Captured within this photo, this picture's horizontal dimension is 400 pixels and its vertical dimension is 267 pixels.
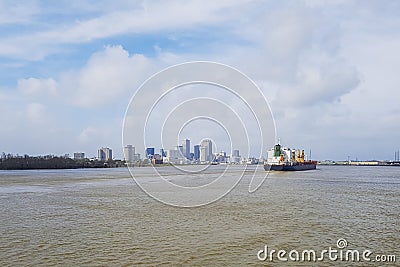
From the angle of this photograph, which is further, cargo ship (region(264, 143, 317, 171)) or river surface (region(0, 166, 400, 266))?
cargo ship (region(264, 143, 317, 171))

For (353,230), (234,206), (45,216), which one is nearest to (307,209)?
(234,206)

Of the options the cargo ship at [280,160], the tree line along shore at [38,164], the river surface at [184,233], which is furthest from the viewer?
the tree line along shore at [38,164]

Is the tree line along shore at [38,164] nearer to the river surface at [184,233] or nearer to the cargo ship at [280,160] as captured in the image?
the cargo ship at [280,160]

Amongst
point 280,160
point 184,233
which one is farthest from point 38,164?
point 184,233

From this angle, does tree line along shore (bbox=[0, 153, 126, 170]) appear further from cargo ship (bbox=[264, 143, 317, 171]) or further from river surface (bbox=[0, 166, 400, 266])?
river surface (bbox=[0, 166, 400, 266])

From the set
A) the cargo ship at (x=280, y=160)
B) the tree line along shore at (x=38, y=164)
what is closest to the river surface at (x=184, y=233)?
the cargo ship at (x=280, y=160)

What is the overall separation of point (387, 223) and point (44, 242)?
11789 mm

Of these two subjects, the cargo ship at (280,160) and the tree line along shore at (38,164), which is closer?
the cargo ship at (280,160)

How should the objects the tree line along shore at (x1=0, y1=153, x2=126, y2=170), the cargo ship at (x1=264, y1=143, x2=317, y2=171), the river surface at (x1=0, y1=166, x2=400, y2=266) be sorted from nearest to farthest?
1. the river surface at (x1=0, y1=166, x2=400, y2=266)
2. the cargo ship at (x1=264, y1=143, x2=317, y2=171)
3. the tree line along shore at (x1=0, y1=153, x2=126, y2=170)

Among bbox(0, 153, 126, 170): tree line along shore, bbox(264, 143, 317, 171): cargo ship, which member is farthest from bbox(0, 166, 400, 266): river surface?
bbox(0, 153, 126, 170): tree line along shore

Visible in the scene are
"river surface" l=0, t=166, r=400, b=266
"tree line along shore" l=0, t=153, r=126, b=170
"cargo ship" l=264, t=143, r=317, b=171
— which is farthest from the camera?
"tree line along shore" l=0, t=153, r=126, b=170

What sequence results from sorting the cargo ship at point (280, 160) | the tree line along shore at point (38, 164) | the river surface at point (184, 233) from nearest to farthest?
the river surface at point (184, 233) → the cargo ship at point (280, 160) → the tree line along shore at point (38, 164)

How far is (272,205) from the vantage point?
19.8 metres

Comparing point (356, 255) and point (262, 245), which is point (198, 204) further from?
point (356, 255)
